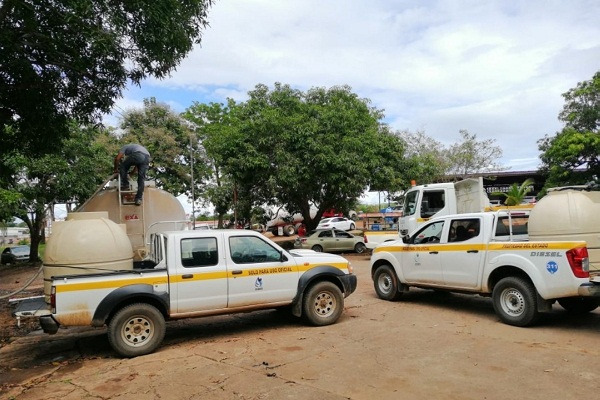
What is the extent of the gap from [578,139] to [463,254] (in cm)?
2244

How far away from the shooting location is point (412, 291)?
35.6 ft

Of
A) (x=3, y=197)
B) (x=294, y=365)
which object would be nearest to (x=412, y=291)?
(x=294, y=365)

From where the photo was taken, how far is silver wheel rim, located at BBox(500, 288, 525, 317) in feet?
23.4

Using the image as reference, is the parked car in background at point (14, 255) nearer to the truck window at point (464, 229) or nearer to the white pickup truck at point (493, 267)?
the white pickup truck at point (493, 267)

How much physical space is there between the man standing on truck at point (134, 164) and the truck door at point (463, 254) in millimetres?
5927

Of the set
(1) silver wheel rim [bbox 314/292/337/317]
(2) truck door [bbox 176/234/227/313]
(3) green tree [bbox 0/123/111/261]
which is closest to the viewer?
(2) truck door [bbox 176/234/227/313]

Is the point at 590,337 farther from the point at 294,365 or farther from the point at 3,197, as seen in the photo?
the point at 3,197

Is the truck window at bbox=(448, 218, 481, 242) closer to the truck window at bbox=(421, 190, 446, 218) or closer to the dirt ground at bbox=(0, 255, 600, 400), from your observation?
the dirt ground at bbox=(0, 255, 600, 400)

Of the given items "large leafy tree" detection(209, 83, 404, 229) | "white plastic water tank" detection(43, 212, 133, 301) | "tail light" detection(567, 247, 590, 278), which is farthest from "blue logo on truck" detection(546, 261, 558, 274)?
"large leafy tree" detection(209, 83, 404, 229)

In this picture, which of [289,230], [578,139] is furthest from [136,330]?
[289,230]

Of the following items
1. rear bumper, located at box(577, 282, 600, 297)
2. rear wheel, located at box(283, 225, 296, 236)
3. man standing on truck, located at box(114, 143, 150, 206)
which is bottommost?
rear bumper, located at box(577, 282, 600, 297)

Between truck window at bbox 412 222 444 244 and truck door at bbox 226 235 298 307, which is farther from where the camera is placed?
truck window at bbox 412 222 444 244

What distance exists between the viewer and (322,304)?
7.71 meters

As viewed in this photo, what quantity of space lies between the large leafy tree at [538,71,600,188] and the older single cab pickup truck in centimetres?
2402
